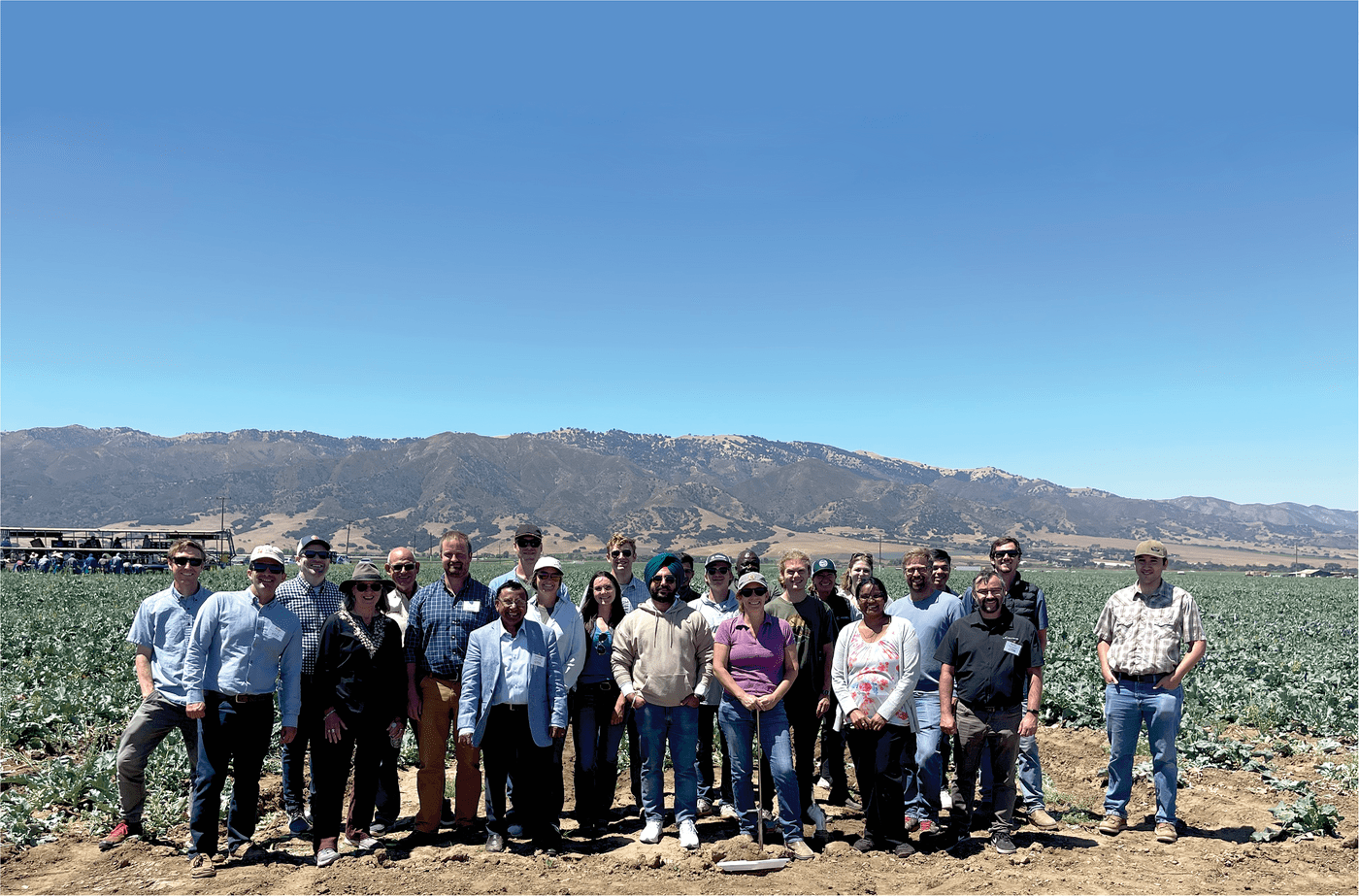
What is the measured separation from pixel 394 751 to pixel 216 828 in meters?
1.34

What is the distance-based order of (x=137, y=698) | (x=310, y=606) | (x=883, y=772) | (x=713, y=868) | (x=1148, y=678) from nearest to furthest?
(x=713, y=868) → (x=883, y=772) → (x=310, y=606) → (x=1148, y=678) → (x=137, y=698)

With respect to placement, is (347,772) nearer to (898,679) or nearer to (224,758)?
(224,758)

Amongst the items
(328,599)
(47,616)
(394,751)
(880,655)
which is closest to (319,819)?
(394,751)

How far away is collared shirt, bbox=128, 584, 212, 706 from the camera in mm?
5741

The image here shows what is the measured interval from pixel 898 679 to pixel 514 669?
9.83 feet

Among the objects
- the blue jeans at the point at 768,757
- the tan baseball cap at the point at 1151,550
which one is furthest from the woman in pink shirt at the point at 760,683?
the tan baseball cap at the point at 1151,550

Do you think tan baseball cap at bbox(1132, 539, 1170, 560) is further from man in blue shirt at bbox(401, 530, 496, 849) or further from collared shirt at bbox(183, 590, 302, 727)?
collared shirt at bbox(183, 590, 302, 727)

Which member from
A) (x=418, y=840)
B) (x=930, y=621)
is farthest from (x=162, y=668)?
(x=930, y=621)

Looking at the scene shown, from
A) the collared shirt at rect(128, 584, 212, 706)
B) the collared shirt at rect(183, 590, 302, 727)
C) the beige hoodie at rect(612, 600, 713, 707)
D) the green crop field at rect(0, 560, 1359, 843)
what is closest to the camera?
the collared shirt at rect(183, 590, 302, 727)

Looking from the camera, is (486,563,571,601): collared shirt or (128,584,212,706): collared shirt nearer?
(128,584,212,706): collared shirt

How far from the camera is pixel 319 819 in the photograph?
5680 mm

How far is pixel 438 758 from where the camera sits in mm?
6105

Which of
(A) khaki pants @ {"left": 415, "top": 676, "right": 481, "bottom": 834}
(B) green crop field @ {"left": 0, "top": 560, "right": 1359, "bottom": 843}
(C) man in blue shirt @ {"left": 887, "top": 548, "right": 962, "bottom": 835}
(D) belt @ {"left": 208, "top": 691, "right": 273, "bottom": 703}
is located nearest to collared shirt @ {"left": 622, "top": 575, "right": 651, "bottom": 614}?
(A) khaki pants @ {"left": 415, "top": 676, "right": 481, "bottom": 834}

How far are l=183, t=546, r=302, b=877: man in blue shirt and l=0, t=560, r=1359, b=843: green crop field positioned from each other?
3.60ft
